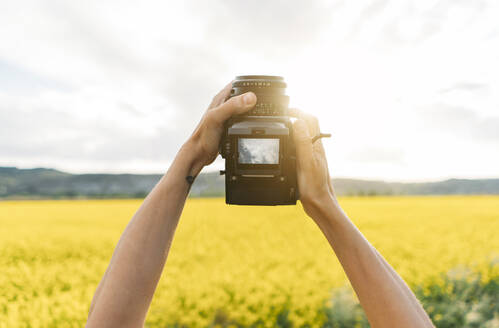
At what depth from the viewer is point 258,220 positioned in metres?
9.85

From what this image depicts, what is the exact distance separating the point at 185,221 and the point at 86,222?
11.5 ft

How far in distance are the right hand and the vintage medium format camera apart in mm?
188

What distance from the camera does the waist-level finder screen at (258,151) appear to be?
1.58m

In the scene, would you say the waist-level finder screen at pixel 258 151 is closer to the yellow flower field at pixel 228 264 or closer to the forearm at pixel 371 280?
the yellow flower field at pixel 228 264

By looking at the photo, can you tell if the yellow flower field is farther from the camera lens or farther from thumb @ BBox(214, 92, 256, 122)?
thumb @ BBox(214, 92, 256, 122)

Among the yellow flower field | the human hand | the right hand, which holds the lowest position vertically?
the yellow flower field

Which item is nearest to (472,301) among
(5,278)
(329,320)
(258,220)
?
(329,320)

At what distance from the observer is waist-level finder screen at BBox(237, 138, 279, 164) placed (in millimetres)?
1583

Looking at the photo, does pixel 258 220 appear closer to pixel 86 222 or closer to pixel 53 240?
pixel 53 240

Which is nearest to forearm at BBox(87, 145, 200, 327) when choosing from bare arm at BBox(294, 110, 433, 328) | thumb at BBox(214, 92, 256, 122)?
thumb at BBox(214, 92, 256, 122)

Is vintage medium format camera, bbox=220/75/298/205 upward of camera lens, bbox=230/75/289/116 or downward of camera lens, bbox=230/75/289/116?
downward

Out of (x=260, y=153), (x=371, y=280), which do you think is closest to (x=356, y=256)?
(x=371, y=280)

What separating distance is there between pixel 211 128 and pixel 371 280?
73 centimetres

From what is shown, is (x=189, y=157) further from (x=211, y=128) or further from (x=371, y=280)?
(x=371, y=280)
